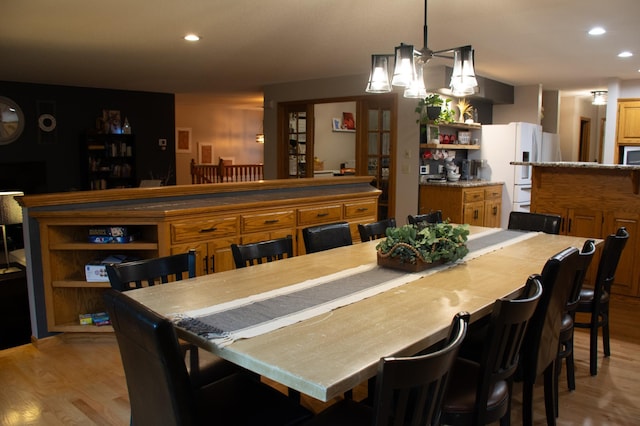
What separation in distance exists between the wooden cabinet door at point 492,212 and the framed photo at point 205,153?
7592 millimetres

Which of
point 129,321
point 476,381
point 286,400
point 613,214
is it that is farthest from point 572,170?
point 129,321

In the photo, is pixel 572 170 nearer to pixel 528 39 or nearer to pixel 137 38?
pixel 528 39

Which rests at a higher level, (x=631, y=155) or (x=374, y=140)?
(x=374, y=140)

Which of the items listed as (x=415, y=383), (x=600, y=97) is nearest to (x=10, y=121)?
(x=415, y=383)

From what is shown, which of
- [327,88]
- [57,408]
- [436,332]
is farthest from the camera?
[327,88]

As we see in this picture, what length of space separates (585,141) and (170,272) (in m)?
10.6

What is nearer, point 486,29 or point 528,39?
point 486,29

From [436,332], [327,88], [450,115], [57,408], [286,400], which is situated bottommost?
[57,408]

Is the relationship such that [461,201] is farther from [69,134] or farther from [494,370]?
[69,134]

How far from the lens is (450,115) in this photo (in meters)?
6.50

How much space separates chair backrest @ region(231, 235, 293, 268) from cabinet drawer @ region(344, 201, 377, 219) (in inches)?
83.5

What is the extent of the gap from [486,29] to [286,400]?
3.70 metres

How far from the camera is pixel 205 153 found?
41.5 ft

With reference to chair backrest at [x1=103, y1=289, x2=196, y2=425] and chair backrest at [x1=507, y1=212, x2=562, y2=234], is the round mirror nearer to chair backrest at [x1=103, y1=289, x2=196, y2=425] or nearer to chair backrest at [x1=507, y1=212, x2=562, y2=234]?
chair backrest at [x1=507, y1=212, x2=562, y2=234]
